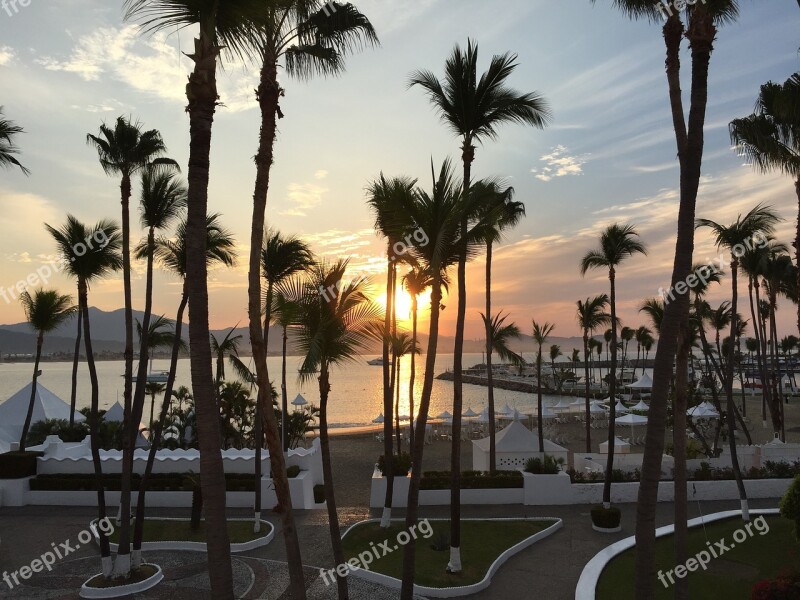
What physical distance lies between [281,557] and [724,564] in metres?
11.5

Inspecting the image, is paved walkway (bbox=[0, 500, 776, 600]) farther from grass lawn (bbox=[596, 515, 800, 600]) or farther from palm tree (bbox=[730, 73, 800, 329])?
palm tree (bbox=[730, 73, 800, 329])

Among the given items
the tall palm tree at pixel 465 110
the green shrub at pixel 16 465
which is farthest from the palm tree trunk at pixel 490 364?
the green shrub at pixel 16 465

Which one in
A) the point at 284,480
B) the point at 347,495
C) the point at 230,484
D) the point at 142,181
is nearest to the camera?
the point at 284,480

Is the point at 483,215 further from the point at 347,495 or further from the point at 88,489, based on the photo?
the point at 88,489

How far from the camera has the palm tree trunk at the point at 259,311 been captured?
837cm

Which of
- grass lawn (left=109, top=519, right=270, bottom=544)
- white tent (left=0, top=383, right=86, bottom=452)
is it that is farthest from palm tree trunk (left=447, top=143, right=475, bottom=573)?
white tent (left=0, top=383, right=86, bottom=452)

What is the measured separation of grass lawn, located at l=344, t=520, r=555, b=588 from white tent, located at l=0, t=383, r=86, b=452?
25.6 meters

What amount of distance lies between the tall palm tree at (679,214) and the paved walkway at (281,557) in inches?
232

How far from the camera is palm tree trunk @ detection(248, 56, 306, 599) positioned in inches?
329

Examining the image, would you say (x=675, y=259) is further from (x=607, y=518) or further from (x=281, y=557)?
(x=281, y=557)

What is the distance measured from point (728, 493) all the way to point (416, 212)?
17888mm

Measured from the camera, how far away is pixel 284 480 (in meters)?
8.40

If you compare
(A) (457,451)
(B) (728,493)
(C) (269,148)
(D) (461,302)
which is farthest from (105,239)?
(B) (728,493)

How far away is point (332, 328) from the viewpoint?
1124 cm
